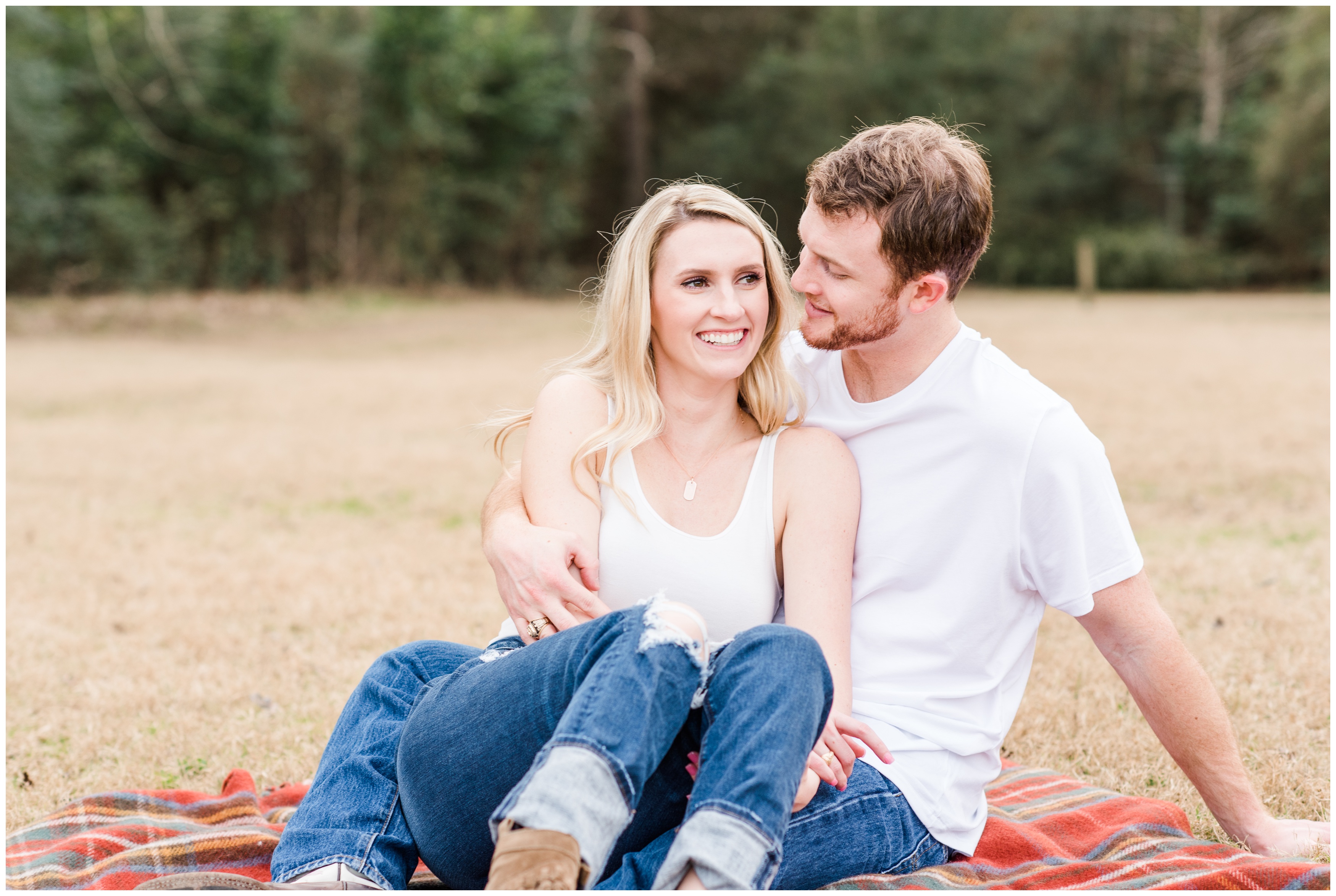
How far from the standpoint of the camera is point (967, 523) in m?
2.35

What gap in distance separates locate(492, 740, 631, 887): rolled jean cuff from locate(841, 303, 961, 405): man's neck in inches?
42.8

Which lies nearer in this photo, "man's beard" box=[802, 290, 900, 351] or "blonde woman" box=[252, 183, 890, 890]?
"blonde woman" box=[252, 183, 890, 890]

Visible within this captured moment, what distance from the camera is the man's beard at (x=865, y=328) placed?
2455mm

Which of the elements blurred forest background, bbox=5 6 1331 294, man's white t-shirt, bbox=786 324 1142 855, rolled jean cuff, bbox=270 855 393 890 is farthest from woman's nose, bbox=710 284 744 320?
blurred forest background, bbox=5 6 1331 294

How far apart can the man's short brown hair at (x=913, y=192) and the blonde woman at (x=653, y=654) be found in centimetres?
22

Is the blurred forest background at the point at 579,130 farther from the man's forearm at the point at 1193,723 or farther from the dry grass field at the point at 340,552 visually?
the man's forearm at the point at 1193,723

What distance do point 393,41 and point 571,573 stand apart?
23.5m

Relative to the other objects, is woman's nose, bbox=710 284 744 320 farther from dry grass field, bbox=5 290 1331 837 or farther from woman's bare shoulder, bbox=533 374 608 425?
dry grass field, bbox=5 290 1331 837

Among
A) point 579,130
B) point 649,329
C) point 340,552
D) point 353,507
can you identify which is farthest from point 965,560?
point 579,130

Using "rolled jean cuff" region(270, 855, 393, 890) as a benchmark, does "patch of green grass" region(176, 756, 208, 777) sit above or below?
below

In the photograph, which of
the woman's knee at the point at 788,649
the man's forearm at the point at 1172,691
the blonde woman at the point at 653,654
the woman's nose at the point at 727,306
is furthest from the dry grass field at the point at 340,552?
the woman's knee at the point at 788,649

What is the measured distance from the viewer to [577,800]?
5.76 ft

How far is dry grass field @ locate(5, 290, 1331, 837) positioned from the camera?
141 inches

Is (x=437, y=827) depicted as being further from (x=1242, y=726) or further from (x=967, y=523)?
(x=1242, y=726)
